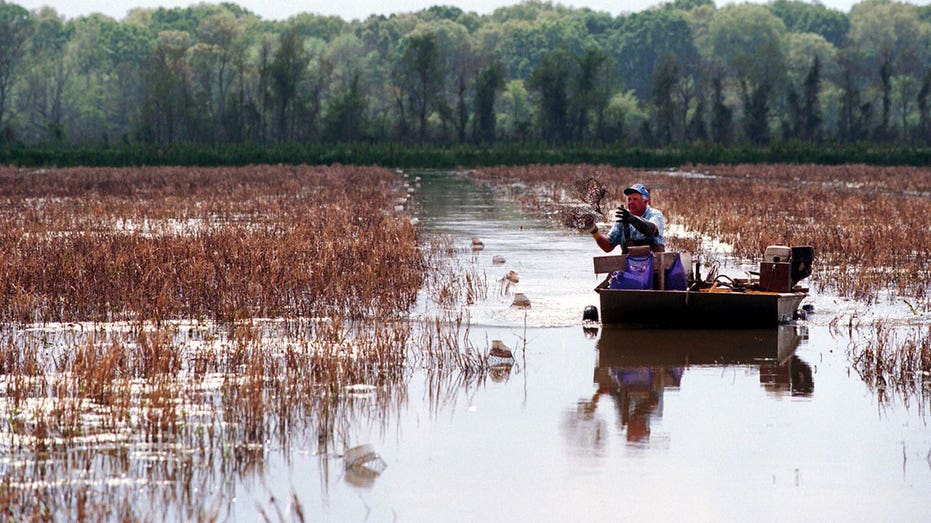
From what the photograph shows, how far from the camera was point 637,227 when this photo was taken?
12656mm

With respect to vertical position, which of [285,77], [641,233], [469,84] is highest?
[469,84]

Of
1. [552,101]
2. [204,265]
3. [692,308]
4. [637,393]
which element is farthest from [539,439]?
[552,101]

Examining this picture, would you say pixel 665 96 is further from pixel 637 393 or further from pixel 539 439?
pixel 539 439

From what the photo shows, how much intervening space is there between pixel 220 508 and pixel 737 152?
73370 millimetres

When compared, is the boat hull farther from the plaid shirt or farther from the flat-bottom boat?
the plaid shirt

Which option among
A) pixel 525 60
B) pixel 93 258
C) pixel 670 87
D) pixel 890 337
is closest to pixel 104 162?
pixel 670 87

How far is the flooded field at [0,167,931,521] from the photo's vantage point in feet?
22.7

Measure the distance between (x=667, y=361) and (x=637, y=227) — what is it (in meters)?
1.83

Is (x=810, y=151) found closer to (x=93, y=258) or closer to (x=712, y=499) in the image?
(x=93, y=258)

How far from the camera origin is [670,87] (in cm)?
9856

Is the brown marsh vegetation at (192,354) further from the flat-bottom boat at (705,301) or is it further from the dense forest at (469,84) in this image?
the dense forest at (469,84)

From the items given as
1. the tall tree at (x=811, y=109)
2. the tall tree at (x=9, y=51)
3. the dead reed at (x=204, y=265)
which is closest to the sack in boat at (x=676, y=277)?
the dead reed at (x=204, y=265)

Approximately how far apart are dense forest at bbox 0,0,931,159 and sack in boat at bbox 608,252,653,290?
2740 inches

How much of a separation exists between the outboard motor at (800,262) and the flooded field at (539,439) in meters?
0.59
